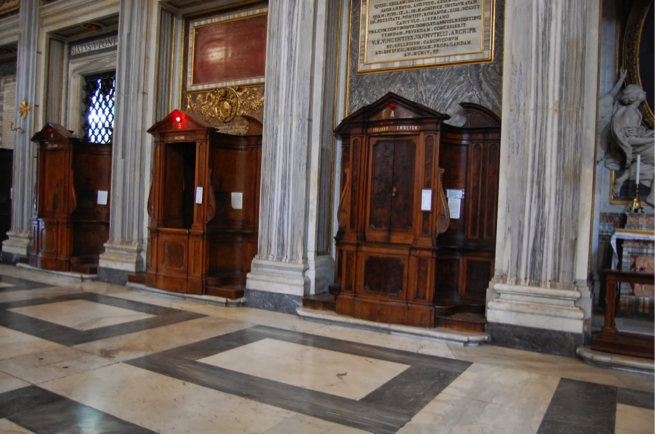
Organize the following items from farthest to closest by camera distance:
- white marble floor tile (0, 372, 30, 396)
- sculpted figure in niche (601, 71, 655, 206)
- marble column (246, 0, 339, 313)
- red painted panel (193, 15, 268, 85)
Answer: red painted panel (193, 15, 268, 85) → marble column (246, 0, 339, 313) → sculpted figure in niche (601, 71, 655, 206) → white marble floor tile (0, 372, 30, 396)

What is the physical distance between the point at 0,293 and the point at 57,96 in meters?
4.45

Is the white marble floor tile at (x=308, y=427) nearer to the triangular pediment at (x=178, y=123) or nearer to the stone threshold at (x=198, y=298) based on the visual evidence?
the stone threshold at (x=198, y=298)

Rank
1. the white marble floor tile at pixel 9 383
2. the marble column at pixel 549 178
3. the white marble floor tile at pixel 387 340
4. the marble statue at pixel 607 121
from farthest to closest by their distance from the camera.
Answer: the marble statue at pixel 607 121 → the marble column at pixel 549 178 → the white marble floor tile at pixel 387 340 → the white marble floor tile at pixel 9 383

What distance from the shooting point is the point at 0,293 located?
6.49 metres

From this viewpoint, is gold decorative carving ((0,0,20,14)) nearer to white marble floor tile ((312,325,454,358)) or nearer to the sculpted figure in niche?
white marble floor tile ((312,325,454,358))

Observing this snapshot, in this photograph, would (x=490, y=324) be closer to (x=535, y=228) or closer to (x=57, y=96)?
(x=535, y=228)

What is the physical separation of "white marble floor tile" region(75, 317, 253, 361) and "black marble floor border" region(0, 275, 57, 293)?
3.11 m

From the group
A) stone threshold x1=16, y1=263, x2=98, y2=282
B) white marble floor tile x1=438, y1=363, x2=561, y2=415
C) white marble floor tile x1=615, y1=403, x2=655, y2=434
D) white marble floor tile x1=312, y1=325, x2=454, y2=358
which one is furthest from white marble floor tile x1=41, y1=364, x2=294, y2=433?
stone threshold x1=16, y1=263, x2=98, y2=282

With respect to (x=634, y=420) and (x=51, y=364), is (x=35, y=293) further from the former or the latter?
(x=634, y=420)

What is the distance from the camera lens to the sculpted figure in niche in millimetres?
5680

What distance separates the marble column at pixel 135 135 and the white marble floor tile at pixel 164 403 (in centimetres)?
425

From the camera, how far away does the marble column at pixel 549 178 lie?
4.56 meters

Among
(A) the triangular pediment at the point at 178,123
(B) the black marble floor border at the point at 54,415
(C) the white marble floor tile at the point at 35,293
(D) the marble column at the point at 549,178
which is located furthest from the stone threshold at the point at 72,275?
(D) the marble column at the point at 549,178

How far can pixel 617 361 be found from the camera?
4.05 m
